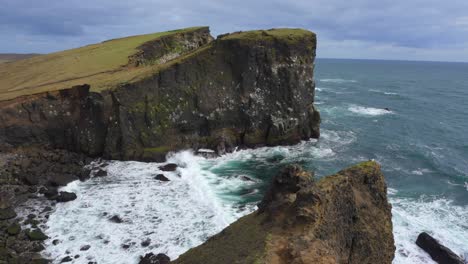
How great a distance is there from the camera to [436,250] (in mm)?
24141

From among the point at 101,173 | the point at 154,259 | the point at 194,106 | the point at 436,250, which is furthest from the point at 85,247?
the point at 194,106

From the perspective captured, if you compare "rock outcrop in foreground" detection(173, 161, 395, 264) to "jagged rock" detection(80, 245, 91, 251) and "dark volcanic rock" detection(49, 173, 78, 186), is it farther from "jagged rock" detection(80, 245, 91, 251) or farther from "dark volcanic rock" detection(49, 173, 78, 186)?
"dark volcanic rock" detection(49, 173, 78, 186)

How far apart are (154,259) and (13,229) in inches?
438

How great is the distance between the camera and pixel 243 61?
1843 inches

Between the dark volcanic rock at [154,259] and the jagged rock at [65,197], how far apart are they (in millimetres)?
11636

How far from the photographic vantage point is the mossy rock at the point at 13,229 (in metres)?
25.5

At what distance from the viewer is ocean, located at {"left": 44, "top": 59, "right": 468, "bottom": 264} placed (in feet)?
81.8

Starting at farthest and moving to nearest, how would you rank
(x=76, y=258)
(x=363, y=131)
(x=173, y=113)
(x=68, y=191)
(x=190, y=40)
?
(x=190, y=40) → (x=363, y=131) → (x=173, y=113) → (x=68, y=191) → (x=76, y=258)

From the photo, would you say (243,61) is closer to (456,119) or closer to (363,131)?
(363,131)

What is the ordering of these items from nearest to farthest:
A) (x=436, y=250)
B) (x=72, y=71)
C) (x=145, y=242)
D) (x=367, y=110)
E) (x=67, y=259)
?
(x=67, y=259) → (x=436, y=250) → (x=145, y=242) → (x=72, y=71) → (x=367, y=110)

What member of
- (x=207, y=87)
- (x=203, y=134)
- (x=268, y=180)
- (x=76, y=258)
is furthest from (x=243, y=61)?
(x=76, y=258)

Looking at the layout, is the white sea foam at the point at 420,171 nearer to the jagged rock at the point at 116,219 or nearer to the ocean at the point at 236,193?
the ocean at the point at 236,193

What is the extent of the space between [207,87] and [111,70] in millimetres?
13339

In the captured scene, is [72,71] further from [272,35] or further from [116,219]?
[116,219]
